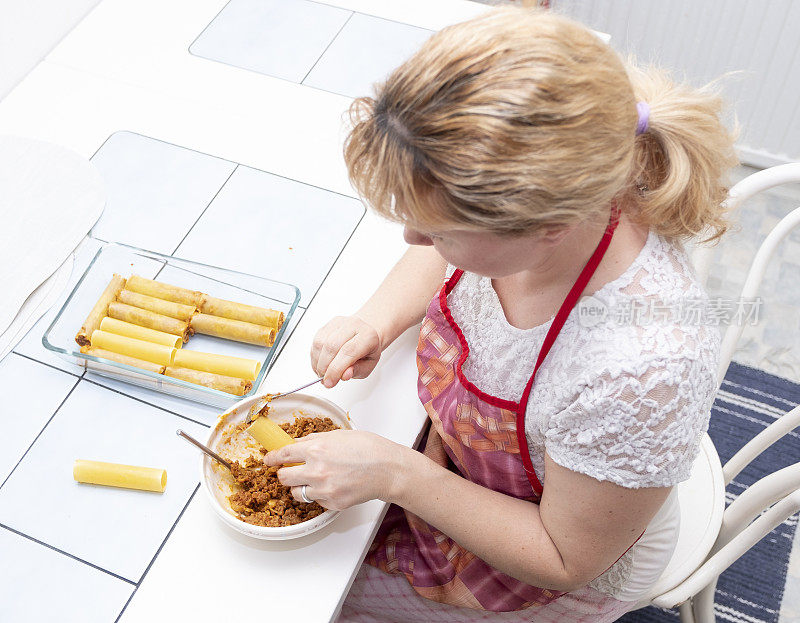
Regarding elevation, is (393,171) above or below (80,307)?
above

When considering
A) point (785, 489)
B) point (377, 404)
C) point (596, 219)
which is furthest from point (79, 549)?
point (785, 489)

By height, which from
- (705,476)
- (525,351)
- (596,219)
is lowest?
(705,476)

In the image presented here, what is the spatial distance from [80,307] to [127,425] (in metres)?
0.21

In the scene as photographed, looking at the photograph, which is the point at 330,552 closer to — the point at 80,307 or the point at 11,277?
the point at 80,307

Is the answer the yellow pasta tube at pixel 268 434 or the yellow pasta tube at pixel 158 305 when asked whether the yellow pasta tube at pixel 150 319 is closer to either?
the yellow pasta tube at pixel 158 305

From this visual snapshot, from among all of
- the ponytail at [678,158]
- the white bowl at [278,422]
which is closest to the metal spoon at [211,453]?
the white bowl at [278,422]

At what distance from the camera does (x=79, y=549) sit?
98cm

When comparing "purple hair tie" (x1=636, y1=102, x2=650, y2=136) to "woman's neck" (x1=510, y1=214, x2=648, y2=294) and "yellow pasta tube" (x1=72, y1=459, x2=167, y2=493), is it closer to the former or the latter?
"woman's neck" (x1=510, y1=214, x2=648, y2=294)

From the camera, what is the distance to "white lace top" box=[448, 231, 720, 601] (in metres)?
0.84

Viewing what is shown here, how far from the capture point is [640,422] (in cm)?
84

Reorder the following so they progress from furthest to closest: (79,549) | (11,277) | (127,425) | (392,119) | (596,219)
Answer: (11,277), (127,425), (79,549), (596,219), (392,119)

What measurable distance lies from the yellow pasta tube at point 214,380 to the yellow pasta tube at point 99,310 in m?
0.13

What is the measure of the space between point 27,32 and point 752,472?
178 cm

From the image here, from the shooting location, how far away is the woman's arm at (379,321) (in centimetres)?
108
